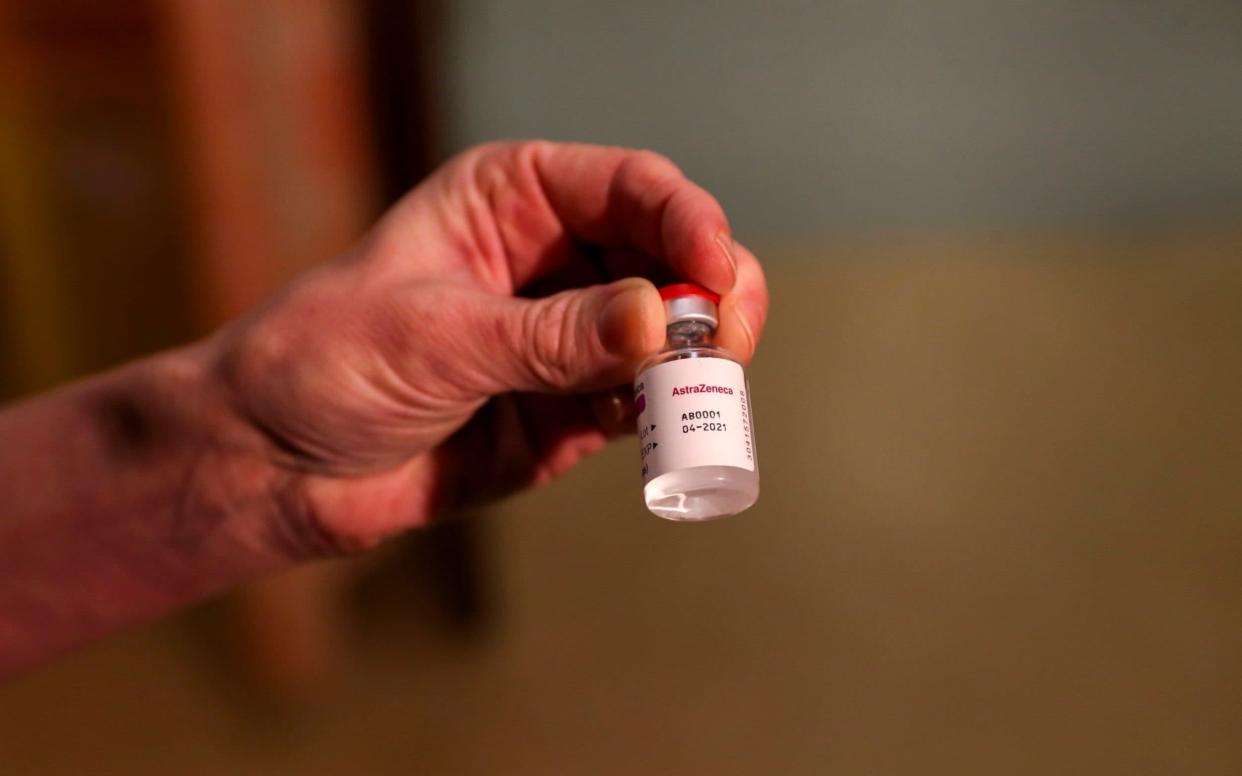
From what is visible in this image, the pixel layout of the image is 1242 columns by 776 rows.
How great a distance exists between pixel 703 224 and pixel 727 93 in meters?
1.48

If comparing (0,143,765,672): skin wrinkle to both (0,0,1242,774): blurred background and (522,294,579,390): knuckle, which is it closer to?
(522,294,579,390): knuckle

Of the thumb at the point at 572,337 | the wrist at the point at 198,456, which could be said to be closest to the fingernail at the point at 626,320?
the thumb at the point at 572,337

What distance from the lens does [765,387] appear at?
198cm

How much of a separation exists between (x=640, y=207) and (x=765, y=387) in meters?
1.25

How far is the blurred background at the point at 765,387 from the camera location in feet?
4.64

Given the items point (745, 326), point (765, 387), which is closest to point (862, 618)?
point (765, 387)

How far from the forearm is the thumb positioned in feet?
0.92

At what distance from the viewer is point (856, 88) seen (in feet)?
6.86

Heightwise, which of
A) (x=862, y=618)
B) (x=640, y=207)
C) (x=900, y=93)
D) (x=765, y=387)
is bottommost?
(x=862, y=618)

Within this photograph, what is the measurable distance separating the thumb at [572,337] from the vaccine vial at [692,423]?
0.02m

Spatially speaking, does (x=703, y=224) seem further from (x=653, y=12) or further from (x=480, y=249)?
(x=653, y=12)

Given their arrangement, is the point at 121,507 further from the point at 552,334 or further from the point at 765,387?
the point at 765,387

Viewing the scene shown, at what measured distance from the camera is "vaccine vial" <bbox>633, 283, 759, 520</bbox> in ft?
1.99

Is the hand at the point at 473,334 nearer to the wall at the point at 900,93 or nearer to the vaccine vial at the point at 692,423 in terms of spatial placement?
the vaccine vial at the point at 692,423
